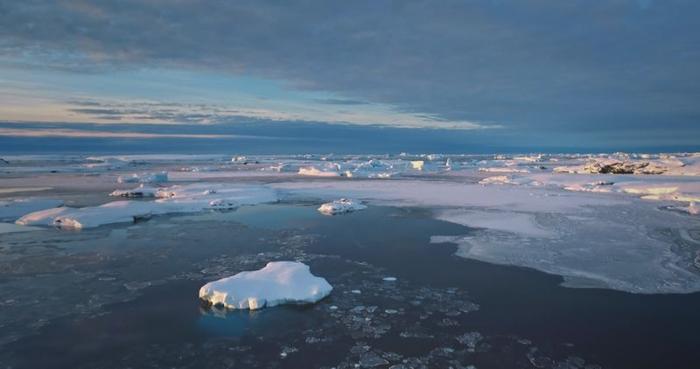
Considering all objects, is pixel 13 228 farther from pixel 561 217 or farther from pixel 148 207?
pixel 561 217

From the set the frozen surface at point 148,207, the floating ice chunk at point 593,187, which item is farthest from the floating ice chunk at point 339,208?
the floating ice chunk at point 593,187

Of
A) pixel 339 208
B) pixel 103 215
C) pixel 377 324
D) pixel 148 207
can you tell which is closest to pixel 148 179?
pixel 148 207

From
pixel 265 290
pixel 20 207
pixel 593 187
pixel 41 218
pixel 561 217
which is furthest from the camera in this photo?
pixel 593 187

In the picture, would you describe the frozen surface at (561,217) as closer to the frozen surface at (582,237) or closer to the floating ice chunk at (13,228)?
the frozen surface at (582,237)

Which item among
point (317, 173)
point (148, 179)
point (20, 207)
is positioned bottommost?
point (317, 173)

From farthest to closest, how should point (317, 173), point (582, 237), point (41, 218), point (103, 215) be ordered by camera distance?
1. point (317, 173)
2. point (103, 215)
3. point (41, 218)
4. point (582, 237)

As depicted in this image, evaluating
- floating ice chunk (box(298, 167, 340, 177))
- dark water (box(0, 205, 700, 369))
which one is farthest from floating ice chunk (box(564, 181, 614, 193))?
floating ice chunk (box(298, 167, 340, 177))

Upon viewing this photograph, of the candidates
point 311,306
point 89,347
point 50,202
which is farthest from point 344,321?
point 50,202
